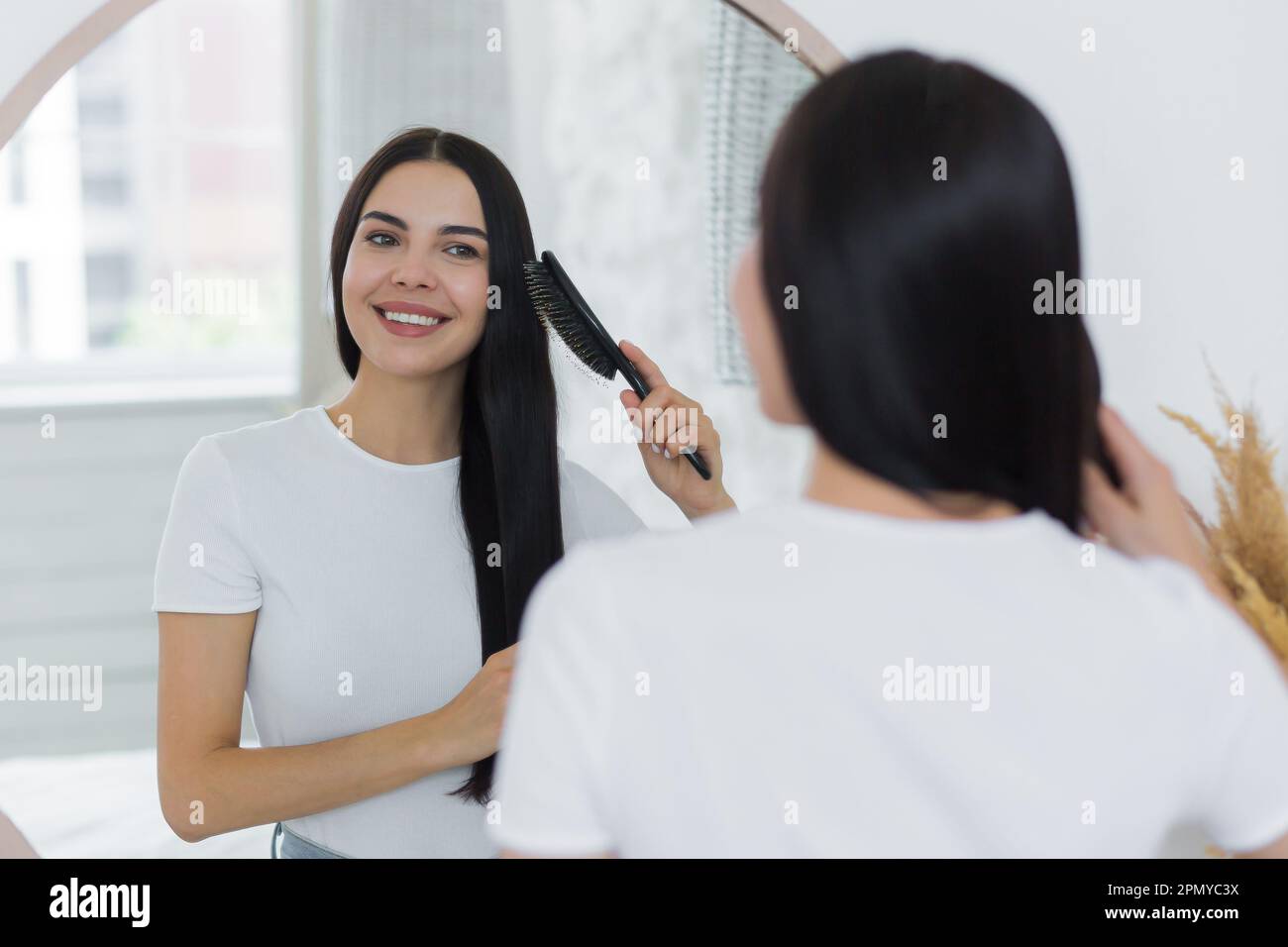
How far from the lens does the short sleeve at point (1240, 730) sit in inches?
14.8

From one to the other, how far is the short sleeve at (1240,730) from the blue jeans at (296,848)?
22.1 inches

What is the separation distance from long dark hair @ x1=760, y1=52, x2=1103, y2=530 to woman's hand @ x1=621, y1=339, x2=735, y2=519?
0.39m

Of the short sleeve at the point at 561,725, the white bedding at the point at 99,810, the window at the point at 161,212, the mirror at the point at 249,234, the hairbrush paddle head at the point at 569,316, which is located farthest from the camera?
the window at the point at 161,212

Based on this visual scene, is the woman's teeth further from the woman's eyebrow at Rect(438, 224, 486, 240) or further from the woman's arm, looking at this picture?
the woman's arm

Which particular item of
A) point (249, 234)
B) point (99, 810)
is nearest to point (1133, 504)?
point (99, 810)

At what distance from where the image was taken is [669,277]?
966 mm

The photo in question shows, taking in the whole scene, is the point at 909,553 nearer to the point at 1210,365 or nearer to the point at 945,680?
the point at 945,680

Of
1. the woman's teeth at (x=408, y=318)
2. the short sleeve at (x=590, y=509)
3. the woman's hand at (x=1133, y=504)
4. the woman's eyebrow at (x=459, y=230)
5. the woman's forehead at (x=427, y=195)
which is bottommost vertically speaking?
the short sleeve at (x=590, y=509)

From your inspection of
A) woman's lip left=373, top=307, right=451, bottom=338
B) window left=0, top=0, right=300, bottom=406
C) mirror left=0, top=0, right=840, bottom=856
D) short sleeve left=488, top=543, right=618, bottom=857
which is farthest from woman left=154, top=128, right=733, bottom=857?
window left=0, top=0, right=300, bottom=406

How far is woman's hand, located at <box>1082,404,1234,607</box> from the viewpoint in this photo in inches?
17.1

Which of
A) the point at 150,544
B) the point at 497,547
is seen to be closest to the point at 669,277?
the point at 497,547

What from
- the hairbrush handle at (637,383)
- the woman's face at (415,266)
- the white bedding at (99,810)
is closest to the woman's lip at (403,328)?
the woman's face at (415,266)

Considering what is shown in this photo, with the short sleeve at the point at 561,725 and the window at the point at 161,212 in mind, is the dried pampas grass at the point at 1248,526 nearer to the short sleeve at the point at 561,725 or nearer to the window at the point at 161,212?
the short sleeve at the point at 561,725

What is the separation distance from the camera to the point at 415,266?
0.77 metres
